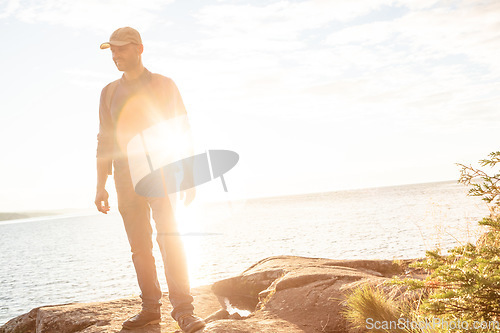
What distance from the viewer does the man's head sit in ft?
15.4

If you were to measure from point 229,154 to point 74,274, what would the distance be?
2622cm


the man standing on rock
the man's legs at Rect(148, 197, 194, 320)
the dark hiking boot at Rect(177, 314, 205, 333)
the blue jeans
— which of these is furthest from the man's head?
the dark hiking boot at Rect(177, 314, 205, 333)

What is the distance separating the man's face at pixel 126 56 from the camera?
187 inches

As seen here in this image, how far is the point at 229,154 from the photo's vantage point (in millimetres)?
4906

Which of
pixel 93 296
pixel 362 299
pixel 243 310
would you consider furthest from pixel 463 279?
pixel 93 296

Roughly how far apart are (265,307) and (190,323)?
1.36 meters

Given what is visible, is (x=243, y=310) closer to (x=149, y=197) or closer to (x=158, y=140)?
(x=149, y=197)

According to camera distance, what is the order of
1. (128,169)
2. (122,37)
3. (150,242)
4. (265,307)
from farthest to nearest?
(265,307) → (150,242) → (128,169) → (122,37)

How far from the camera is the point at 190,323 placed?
449 cm

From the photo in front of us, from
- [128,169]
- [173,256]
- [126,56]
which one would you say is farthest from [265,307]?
[126,56]

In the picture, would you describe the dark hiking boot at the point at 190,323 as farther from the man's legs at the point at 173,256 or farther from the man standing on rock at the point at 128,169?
the man's legs at the point at 173,256

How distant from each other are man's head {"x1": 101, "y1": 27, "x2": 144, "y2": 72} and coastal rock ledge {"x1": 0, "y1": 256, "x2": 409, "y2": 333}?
104 inches

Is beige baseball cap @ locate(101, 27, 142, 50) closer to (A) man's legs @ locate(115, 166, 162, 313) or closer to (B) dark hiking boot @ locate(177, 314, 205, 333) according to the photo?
(A) man's legs @ locate(115, 166, 162, 313)

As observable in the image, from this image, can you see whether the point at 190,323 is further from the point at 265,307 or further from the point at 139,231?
the point at 265,307
